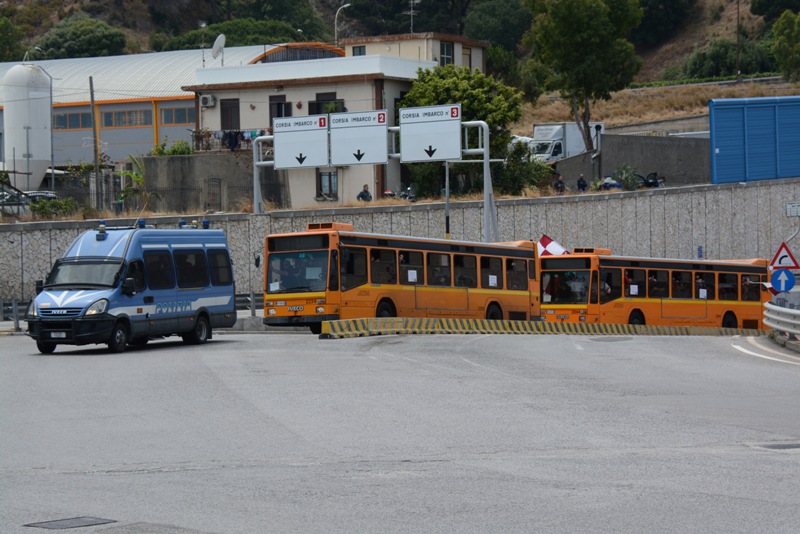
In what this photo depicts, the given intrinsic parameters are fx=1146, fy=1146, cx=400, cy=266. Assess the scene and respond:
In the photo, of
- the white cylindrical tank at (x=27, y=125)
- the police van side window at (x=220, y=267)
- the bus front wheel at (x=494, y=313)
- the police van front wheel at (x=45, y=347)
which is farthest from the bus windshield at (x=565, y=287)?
the white cylindrical tank at (x=27, y=125)

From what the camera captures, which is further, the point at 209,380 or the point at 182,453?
the point at 209,380

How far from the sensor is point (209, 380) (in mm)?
18297

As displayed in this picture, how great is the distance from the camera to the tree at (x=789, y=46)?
94.1 metres

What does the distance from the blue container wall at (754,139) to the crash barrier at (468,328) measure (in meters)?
24.4

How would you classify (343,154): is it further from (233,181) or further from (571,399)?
Result: (571,399)

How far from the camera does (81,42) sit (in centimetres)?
11919

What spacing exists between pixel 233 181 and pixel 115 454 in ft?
163

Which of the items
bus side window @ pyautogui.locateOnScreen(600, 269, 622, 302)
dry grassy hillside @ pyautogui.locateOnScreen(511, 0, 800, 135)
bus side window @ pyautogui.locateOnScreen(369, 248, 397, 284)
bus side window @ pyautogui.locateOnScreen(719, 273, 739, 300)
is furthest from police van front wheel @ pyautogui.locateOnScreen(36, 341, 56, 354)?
dry grassy hillside @ pyautogui.locateOnScreen(511, 0, 800, 135)

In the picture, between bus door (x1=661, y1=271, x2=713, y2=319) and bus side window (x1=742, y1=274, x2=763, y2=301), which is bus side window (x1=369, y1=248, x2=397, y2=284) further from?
bus side window (x1=742, y1=274, x2=763, y2=301)

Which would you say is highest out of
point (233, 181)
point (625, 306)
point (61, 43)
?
point (61, 43)

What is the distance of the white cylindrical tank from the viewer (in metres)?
72.3

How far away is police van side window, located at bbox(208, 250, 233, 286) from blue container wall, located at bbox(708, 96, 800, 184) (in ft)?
128

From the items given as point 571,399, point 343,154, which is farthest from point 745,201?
point 571,399

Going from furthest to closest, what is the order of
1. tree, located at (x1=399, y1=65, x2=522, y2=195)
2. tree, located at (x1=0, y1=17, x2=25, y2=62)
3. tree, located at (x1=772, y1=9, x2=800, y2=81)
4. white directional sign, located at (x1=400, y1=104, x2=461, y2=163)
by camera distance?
tree, located at (x1=0, y1=17, x2=25, y2=62) → tree, located at (x1=772, y1=9, x2=800, y2=81) → tree, located at (x1=399, y1=65, x2=522, y2=195) → white directional sign, located at (x1=400, y1=104, x2=461, y2=163)
